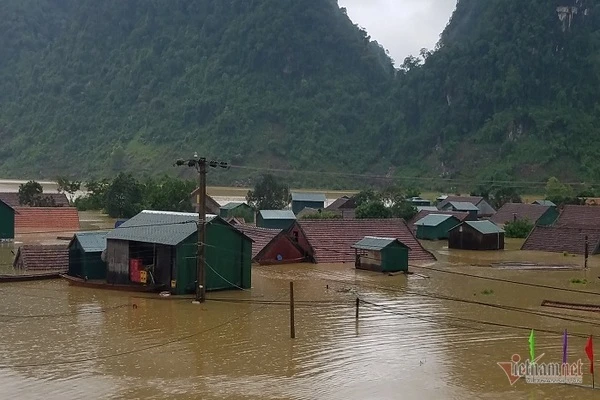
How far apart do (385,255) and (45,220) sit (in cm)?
2039

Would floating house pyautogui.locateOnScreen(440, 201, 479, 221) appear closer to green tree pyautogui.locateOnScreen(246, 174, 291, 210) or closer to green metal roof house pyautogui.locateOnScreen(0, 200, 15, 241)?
green tree pyautogui.locateOnScreen(246, 174, 291, 210)

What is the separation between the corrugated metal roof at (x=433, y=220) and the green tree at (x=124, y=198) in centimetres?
1925

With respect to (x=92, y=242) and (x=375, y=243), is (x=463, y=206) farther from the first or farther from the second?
(x=92, y=242)

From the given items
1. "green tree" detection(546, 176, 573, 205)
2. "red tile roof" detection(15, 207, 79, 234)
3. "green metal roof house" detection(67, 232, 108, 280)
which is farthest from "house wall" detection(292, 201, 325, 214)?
"green metal roof house" detection(67, 232, 108, 280)

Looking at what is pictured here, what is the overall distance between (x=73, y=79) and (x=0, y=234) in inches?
4196

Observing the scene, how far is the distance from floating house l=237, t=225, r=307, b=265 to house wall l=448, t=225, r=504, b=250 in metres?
11.0

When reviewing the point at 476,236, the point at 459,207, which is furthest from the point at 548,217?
the point at 476,236

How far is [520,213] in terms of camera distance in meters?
51.3

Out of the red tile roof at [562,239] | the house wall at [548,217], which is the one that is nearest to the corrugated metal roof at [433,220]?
the red tile roof at [562,239]

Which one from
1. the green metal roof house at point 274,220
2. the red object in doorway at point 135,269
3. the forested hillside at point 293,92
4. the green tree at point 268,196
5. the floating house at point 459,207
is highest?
the forested hillside at point 293,92

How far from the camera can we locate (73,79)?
5354 inches

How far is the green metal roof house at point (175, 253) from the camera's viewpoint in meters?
21.6

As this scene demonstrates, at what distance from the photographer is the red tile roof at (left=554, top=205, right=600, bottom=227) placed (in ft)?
133

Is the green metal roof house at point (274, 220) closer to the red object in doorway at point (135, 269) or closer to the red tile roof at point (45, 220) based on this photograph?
the red tile roof at point (45, 220)
